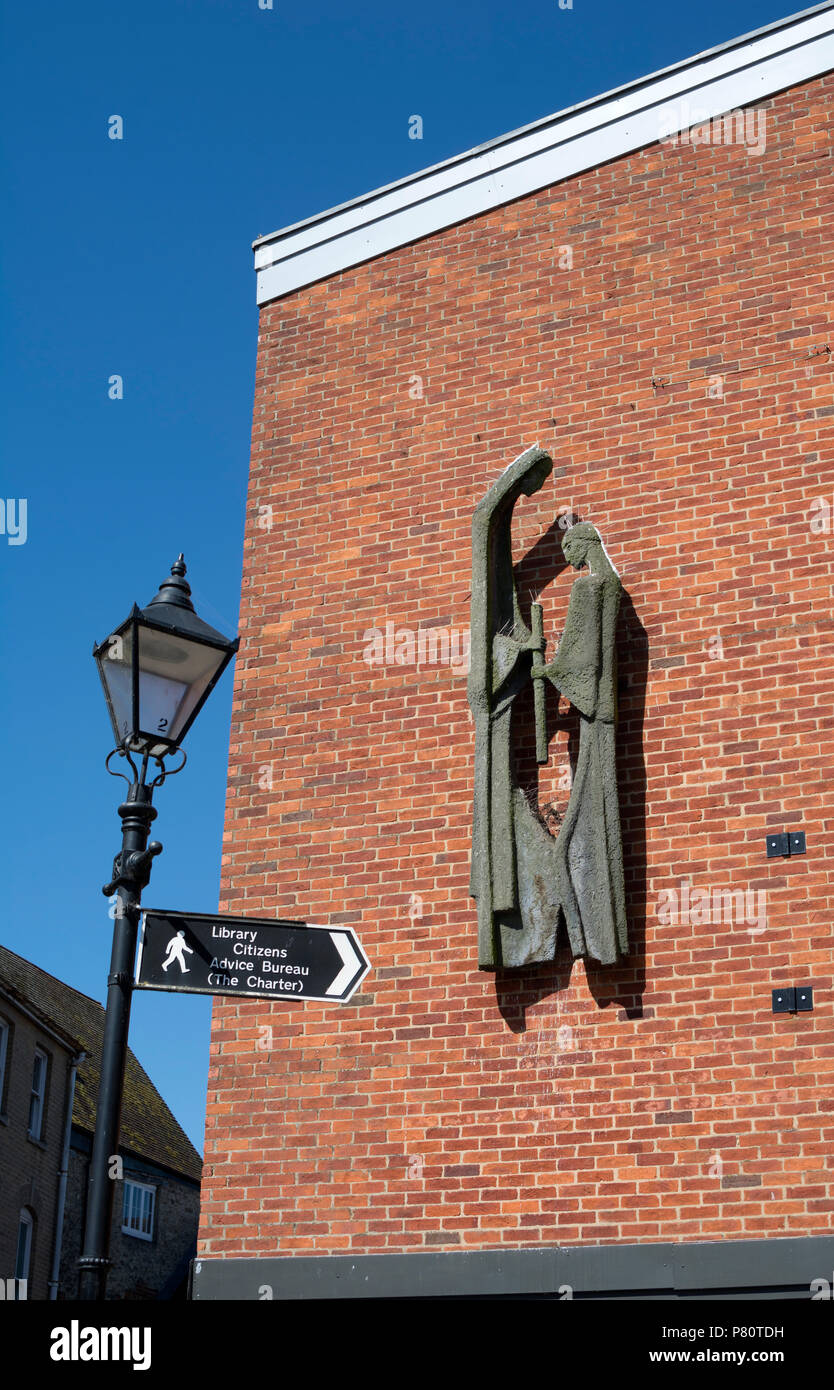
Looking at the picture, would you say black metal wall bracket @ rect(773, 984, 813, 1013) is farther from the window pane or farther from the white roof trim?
the window pane

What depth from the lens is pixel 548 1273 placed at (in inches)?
307

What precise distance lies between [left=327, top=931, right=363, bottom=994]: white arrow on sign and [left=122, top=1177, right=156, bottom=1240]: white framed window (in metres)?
27.2

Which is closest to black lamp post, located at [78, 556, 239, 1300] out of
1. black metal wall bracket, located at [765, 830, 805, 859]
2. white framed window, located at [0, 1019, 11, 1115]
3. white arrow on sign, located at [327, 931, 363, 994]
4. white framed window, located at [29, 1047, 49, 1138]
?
white arrow on sign, located at [327, 931, 363, 994]

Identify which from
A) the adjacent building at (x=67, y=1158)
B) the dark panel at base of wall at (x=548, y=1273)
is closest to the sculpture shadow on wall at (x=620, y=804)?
the dark panel at base of wall at (x=548, y=1273)

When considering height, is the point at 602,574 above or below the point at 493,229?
below

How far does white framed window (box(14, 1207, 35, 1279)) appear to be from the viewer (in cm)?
2652

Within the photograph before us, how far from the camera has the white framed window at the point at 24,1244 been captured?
26.5m

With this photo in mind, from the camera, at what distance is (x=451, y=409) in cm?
1005

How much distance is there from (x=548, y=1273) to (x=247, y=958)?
283cm

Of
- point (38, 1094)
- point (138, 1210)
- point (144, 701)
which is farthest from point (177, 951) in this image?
point (138, 1210)
